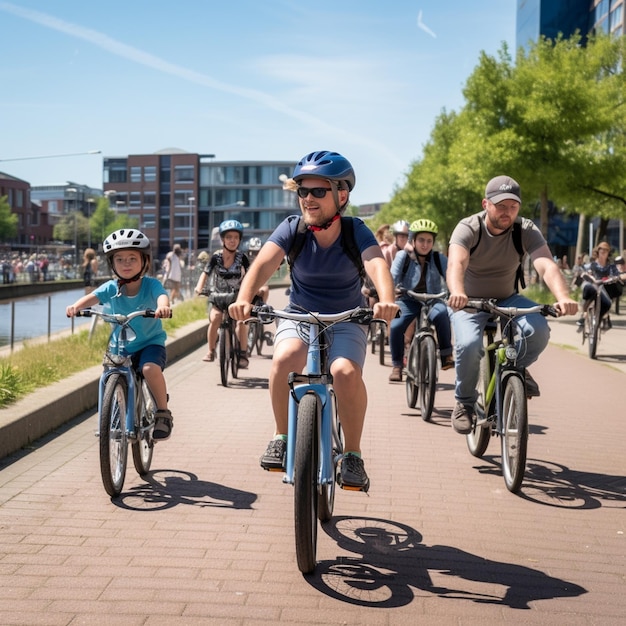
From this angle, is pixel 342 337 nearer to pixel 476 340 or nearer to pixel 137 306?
pixel 137 306

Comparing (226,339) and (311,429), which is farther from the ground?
(311,429)

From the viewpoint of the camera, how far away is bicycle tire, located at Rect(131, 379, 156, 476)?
5.97 meters

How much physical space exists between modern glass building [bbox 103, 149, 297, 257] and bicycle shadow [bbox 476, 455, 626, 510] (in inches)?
4590

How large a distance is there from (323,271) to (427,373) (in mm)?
4001

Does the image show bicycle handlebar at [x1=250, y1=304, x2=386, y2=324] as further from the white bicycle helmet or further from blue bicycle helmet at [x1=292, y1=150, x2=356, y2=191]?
the white bicycle helmet

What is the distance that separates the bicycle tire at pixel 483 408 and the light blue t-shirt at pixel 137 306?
2208 millimetres

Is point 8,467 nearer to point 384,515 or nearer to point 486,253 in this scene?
point 384,515

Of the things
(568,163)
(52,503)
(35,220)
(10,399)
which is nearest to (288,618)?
(52,503)

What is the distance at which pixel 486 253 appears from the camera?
6535mm

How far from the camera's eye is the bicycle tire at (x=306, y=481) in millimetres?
4031

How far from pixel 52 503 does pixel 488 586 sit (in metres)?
2.58

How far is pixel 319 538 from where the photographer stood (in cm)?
489

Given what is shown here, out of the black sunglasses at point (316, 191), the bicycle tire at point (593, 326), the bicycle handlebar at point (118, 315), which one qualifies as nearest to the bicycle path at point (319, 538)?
the bicycle handlebar at point (118, 315)

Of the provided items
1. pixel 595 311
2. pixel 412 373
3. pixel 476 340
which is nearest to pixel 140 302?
pixel 476 340
